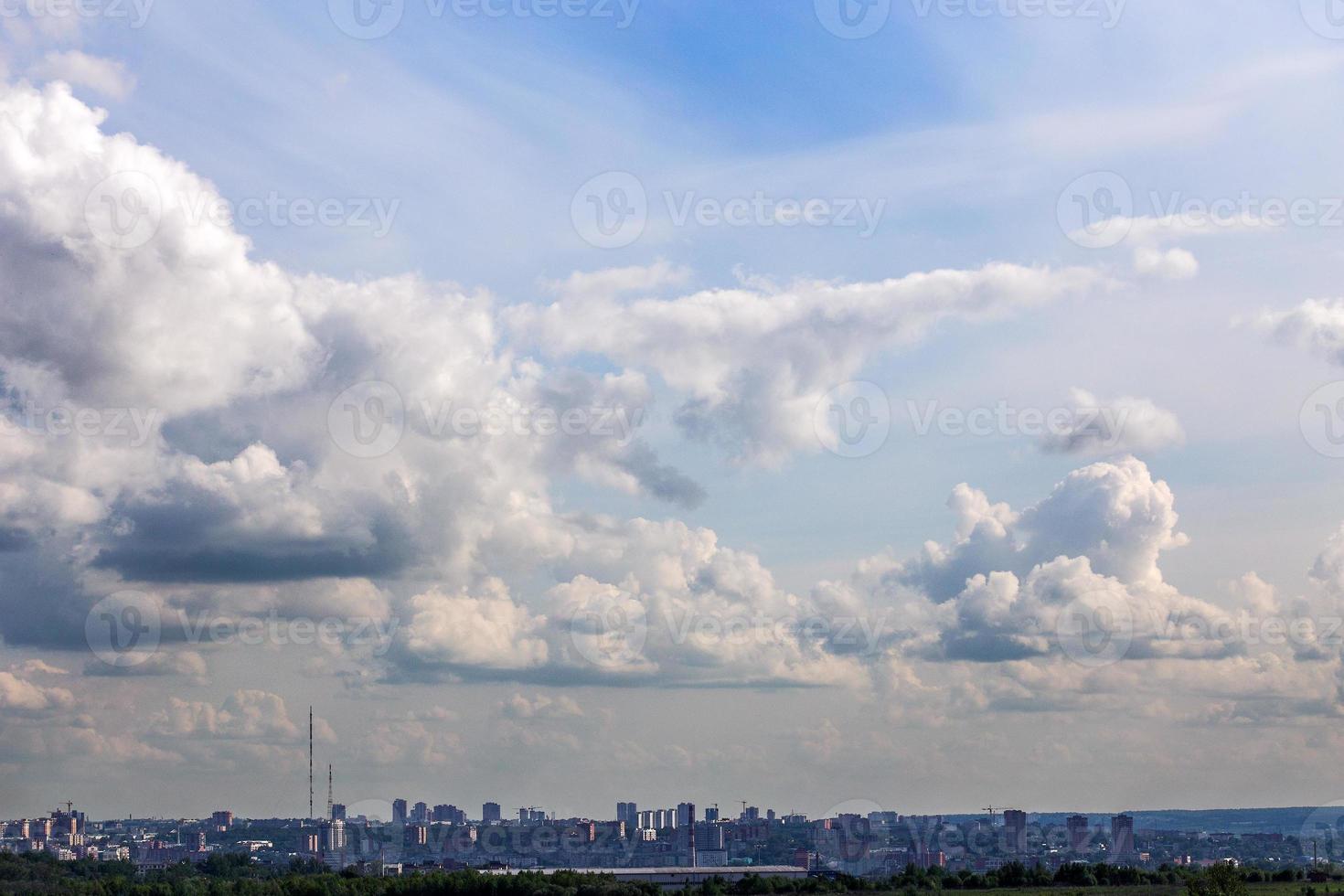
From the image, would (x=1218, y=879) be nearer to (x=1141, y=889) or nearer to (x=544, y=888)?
(x=1141, y=889)

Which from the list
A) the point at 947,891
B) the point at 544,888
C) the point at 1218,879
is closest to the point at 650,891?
the point at 544,888

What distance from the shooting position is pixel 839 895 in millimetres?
191875

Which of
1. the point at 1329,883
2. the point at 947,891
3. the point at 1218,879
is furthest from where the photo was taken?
the point at 947,891

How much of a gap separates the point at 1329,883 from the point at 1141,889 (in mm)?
22749

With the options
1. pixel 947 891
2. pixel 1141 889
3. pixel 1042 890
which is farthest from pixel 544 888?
pixel 1141 889

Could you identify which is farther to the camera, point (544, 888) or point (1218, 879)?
point (544, 888)

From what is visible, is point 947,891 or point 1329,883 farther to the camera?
point 947,891

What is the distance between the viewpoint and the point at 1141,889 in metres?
188

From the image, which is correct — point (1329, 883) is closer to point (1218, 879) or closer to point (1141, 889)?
point (1141, 889)

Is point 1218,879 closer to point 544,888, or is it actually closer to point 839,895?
point 839,895

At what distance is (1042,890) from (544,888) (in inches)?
2611

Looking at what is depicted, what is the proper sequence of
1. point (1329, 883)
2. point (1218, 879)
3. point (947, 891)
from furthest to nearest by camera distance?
point (947, 891)
point (1329, 883)
point (1218, 879)

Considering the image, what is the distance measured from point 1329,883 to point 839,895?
6160 centimetres

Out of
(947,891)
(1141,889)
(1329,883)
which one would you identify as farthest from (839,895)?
(1329,883)
